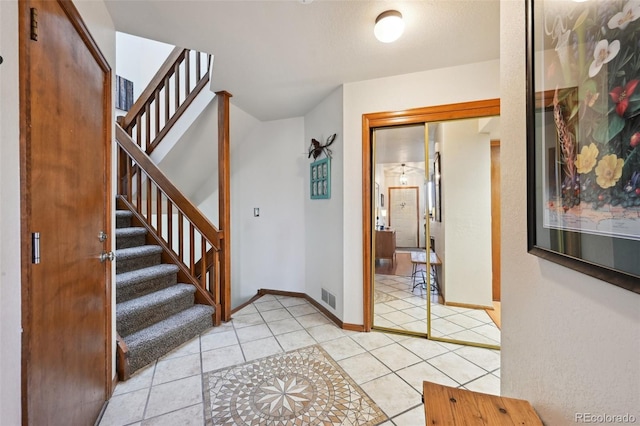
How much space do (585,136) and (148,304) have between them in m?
2.85

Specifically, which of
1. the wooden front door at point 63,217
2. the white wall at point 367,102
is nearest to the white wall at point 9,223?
the wooden front door at point 63,217

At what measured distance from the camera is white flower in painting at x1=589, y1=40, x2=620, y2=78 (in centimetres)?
51

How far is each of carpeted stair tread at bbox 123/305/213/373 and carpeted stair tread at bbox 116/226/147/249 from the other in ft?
3.15

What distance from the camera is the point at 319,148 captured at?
10.1ft

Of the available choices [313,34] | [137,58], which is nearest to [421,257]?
[313,34]

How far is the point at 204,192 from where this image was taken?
418 centimetres

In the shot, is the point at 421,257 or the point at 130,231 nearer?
the point at 130,231

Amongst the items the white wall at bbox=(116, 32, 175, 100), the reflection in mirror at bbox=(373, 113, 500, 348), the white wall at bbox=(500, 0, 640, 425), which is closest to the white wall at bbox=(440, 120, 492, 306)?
the reflection in mirror at bbox=(373, 113, 500, 348)

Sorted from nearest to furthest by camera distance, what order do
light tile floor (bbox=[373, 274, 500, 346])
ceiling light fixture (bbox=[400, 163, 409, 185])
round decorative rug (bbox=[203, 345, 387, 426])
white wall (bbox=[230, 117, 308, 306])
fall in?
round decorative rug (bbox=[203, 345, 387, 426]) → light tile floor (bbox=[373, 274, 500, 346]) → ceiling light fixture (bbox=[400, 163, 409, 185]) → white wall (bbox=[230, 117, 308, 306])

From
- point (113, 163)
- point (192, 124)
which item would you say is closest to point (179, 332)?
point (113, 163)

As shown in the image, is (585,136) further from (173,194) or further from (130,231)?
(130,231)

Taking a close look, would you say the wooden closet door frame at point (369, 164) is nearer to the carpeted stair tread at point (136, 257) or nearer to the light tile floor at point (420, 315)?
the light tile floor at point (420, 315)

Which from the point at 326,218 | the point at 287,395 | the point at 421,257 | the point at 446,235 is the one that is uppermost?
the point at 326,218

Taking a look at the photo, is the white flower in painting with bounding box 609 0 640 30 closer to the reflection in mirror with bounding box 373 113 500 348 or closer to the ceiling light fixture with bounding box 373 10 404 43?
the ceiling light fixture with bounding box 373 10 404 43
